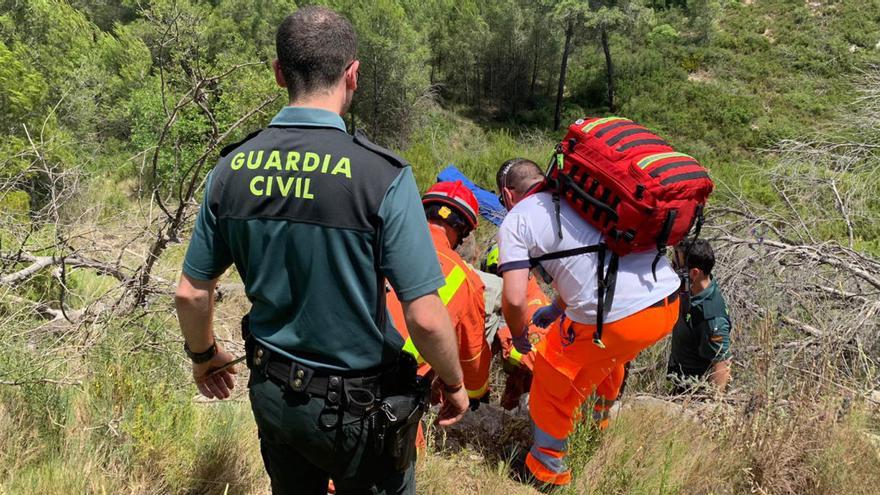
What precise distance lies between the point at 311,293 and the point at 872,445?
2348mm

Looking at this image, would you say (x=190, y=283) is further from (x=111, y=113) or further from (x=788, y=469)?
(x=111, y=113)

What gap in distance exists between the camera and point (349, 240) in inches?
52.9

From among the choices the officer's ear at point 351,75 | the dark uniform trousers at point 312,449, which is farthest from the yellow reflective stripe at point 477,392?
the officer's ear at point 351,75

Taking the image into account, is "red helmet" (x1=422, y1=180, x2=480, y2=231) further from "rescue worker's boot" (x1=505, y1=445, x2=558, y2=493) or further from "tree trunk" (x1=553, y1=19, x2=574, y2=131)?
"tree trunk" (x1=553, y1=19, x2=574, y2=131)

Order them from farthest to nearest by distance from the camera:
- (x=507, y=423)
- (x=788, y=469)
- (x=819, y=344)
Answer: (x=819, y=344) < (x=507, y=423) < (x=788, y=469)

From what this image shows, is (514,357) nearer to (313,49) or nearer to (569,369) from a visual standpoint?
(569,369)

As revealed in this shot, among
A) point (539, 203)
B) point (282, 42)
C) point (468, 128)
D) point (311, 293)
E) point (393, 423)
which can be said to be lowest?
point (468, 128)

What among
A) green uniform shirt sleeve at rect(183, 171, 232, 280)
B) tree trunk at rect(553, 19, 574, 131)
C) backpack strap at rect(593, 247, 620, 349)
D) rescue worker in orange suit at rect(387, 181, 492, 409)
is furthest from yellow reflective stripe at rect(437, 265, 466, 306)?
tree trunk at rect(553, 19, 574, 131)

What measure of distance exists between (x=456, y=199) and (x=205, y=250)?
4.47 ft

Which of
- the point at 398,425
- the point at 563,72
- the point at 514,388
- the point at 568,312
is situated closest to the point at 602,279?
the point at 568,312

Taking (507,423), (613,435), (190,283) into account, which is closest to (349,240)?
(190,283)

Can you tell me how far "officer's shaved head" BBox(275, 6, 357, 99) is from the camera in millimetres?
1370

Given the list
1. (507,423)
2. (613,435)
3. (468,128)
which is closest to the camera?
(613,435)

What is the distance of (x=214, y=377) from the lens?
1.77 m
